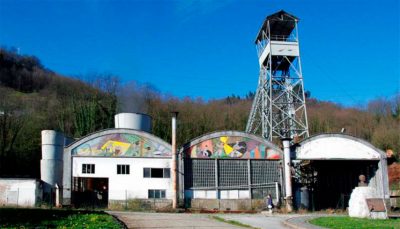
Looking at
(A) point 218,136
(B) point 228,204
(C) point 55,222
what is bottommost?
(B) point 228,204

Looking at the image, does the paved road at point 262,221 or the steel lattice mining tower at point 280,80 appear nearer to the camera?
the paved road at point 262,221

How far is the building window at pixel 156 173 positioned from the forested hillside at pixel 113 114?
11.9 metres

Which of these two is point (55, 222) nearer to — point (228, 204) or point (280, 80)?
point (228, 204)

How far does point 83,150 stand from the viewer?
30938 mm

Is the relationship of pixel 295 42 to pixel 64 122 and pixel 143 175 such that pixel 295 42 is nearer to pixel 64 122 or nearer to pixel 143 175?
pixel 143 175

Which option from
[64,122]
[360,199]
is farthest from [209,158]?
[64,122]

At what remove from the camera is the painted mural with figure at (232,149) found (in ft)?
105

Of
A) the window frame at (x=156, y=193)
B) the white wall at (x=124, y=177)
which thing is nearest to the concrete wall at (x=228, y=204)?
the window frame at (x=156, y=193)

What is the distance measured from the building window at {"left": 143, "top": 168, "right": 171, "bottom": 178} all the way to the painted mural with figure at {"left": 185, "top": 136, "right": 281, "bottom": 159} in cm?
190

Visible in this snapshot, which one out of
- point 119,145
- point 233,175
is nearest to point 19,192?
point 119,145

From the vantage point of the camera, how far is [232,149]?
3238 cm

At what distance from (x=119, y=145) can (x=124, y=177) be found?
7.25ft

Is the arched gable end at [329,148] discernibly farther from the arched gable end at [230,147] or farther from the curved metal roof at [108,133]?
the curved metal roof at [108,133]

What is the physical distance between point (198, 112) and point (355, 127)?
21.8 meters
